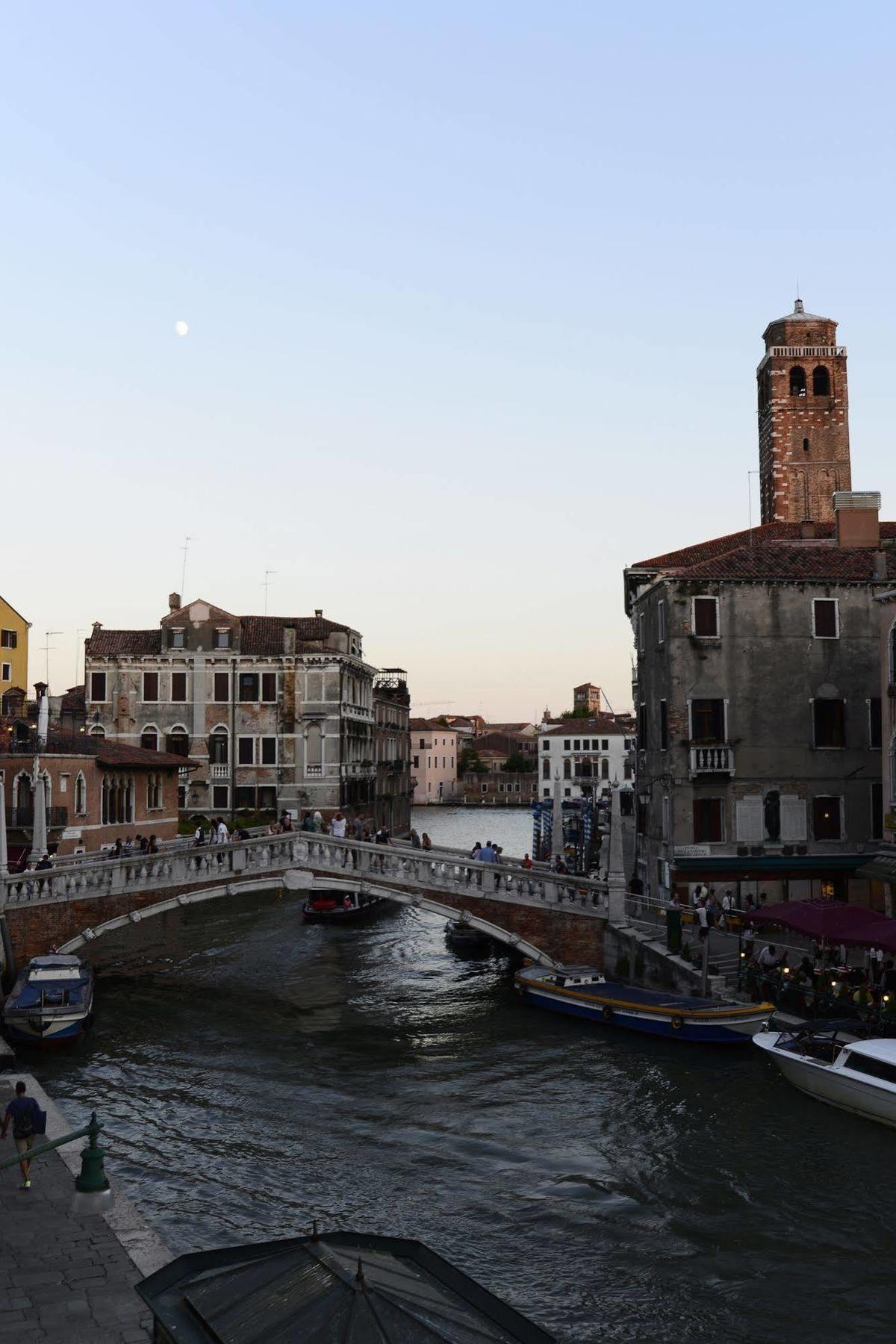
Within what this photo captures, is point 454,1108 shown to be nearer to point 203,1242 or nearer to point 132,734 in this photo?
point 203,1242

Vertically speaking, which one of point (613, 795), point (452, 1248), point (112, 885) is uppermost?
point (613, 795)

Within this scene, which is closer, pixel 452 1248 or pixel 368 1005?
pixel 452 1248

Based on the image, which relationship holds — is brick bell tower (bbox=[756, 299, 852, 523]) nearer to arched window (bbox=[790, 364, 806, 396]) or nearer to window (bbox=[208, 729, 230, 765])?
arched window (bbox=[790, 364, 806, 396])

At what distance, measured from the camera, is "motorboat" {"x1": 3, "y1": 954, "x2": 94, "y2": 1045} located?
2211 cm

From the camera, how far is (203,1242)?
14156 millimetres

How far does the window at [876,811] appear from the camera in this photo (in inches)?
1259

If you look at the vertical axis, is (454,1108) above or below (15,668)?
below

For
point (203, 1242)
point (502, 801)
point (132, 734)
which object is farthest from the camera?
point (502, 801)

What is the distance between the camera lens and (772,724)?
105 ft

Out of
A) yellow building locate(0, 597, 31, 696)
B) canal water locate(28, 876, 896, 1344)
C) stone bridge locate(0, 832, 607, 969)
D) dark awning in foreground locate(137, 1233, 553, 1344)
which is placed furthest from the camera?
yellow building locate(0, 597, 31, 696)

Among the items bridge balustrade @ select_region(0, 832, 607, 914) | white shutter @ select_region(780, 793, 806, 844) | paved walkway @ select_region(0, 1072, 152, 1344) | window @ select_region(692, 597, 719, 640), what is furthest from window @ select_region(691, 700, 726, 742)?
paved walkway @ select_region(0, 1072, 152, 1344)

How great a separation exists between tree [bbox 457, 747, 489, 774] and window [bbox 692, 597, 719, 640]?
12954 cm

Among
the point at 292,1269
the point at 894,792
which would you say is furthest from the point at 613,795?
the point at 292,1269

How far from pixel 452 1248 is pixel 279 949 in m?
22.7
